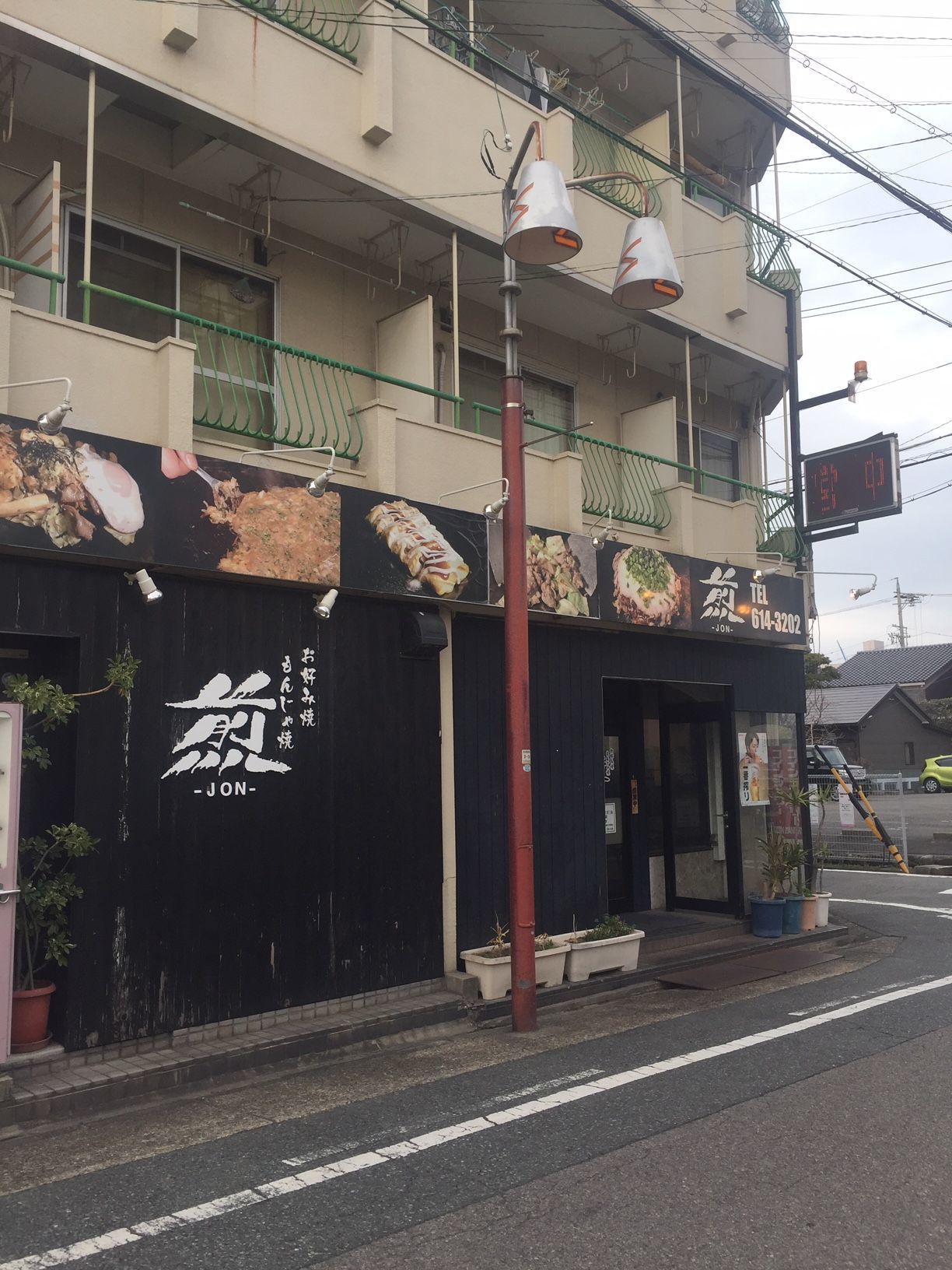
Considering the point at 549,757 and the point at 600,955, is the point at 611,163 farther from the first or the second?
the point at 600,955

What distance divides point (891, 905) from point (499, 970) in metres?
8.20

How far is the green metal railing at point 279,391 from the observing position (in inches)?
340

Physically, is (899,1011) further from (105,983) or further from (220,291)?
(220,291)

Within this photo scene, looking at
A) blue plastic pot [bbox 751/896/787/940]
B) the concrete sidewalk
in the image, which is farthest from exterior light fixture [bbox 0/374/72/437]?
A: blue plastic pot [bbox 751/896/787/940]

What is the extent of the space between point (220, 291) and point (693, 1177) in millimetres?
7844

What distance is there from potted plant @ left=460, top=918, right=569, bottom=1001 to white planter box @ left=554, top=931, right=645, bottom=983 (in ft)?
0.36

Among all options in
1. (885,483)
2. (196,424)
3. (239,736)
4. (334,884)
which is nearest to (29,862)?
(239,736)

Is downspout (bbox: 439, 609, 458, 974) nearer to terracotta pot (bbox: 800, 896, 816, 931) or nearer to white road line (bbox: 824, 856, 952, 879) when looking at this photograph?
terracotta pot (bbox: 800, 896, 816, 931)

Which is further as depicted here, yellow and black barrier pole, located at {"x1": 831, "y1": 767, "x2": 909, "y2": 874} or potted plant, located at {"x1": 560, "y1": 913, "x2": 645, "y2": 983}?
yellow and black barrier pole, located at {"x1": 831, "y1": 767, "x2": 909, "y2": 874}

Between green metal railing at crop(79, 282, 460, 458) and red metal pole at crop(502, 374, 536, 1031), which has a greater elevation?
green metal railing at crop(79, 282, 460, 458)

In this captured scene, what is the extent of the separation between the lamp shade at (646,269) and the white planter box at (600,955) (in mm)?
5528

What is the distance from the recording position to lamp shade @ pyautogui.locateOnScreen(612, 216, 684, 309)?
811 centimetres

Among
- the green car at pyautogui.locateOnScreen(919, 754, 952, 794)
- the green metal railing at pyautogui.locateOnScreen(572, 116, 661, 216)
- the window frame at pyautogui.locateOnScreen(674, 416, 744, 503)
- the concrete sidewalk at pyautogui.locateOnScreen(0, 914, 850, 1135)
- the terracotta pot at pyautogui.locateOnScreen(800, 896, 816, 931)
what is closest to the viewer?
the concrete sidewalk at pyautogui.locateOnScreen(0, 914, 850, 1135)

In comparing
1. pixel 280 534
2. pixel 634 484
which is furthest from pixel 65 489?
pixel 634 484
